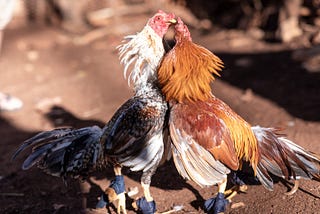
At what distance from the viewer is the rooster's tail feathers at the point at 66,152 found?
4375 mm

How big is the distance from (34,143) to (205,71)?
1.65 meters

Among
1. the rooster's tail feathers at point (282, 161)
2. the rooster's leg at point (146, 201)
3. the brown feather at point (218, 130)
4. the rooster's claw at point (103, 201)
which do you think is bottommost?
the rooster's claw at point (103, 201)

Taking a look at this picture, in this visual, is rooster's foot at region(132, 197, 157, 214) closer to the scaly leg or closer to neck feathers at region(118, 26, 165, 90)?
the scaly leg

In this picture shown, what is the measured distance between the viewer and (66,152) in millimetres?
4430

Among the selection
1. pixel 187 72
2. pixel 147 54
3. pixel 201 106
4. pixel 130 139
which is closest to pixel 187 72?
pixel 187 72

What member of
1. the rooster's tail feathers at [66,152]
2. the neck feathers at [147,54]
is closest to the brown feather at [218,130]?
the neck feathers at [147,54]

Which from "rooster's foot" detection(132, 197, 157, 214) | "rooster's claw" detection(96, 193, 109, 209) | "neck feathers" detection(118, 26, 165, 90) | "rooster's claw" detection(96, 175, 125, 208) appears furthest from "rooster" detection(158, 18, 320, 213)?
"rooster's claw" detection(96, 193, 109, 209)

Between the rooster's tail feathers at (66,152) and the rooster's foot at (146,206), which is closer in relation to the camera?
the rooster's foot at (146,206)

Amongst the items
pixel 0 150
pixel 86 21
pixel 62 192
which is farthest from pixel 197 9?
pixel 62 192

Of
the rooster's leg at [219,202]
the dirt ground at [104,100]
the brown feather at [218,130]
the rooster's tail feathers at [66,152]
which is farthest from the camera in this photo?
the dirt ground at [104,100]

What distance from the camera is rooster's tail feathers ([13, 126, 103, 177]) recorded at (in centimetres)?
438

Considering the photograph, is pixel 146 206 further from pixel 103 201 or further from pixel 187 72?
pixel 187 72

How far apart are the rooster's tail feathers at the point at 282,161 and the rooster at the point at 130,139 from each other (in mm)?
812

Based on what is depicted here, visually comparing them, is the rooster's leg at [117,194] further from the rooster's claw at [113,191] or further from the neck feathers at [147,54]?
the neck feathers at [147,54]
